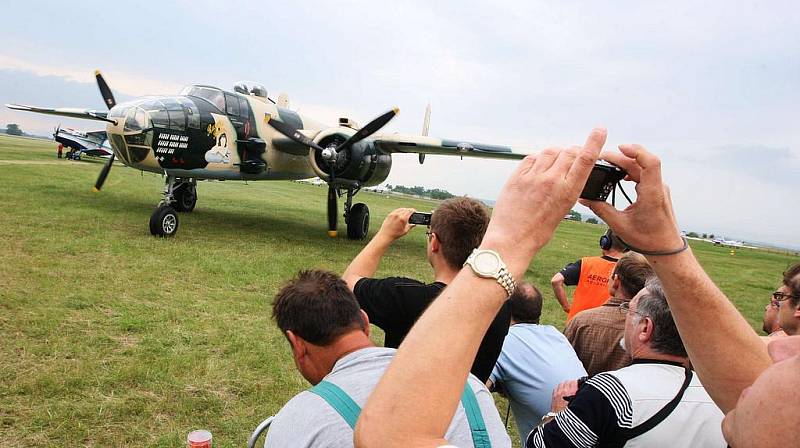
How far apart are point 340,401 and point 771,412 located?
36.5 inches

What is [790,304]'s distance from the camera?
2996 millimetres

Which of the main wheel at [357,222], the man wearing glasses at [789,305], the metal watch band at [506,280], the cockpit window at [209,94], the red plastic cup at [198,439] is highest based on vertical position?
the cockpit window at [209,94]

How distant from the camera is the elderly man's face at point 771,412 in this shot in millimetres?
852

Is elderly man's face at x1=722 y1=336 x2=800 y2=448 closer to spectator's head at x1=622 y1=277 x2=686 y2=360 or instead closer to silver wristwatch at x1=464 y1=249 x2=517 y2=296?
silver wristwatch at x1=464 y1=249 x2=517 y2=296

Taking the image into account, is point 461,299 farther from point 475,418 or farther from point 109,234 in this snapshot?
point 109,234

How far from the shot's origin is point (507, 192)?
1098 millimetres

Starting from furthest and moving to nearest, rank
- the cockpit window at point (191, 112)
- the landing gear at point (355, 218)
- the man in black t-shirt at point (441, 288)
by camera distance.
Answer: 1. the landing gear at point (355, 218)
2. the cockpit window at point (191, 112)
3. the man in black t-shirt at point (441, 288)

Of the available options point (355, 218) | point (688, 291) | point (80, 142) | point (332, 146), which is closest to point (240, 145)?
point (332, 146)

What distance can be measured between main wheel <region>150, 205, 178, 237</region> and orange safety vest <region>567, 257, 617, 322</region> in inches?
326

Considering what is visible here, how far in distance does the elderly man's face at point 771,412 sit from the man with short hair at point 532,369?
5.94ft

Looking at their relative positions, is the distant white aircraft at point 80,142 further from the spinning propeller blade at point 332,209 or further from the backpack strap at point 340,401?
the backpack strap at point 340,401

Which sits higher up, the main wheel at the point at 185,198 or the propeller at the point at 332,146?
the propeller at the point at 332,146

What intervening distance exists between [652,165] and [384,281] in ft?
4.90

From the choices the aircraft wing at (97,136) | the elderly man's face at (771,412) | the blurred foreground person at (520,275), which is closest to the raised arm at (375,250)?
the blurred foreground person at (520,275)
